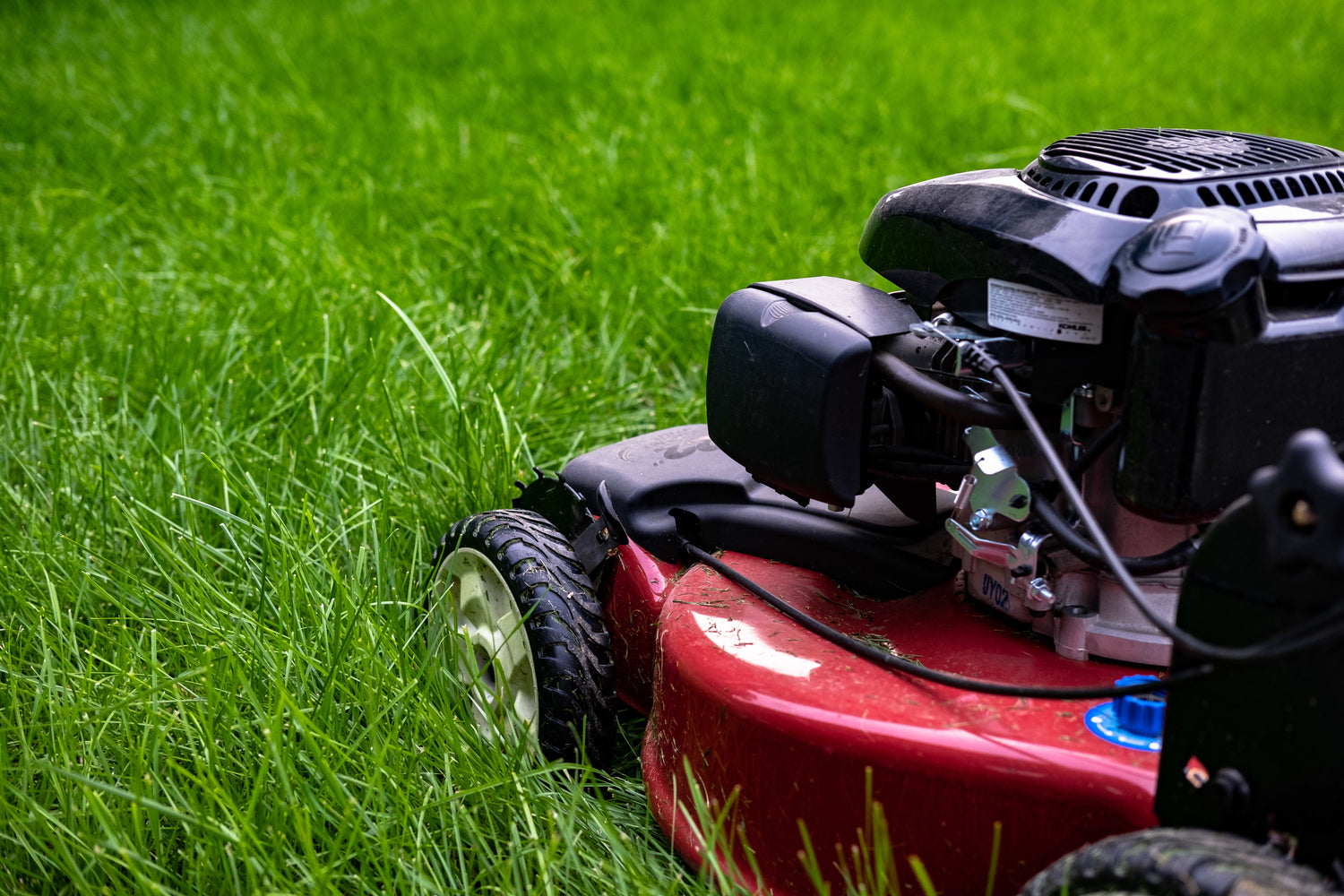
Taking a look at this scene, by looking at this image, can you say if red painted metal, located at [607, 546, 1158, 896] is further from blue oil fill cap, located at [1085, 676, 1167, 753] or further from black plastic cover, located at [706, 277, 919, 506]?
black plastic cover, located at [706, 277, 919, 506]

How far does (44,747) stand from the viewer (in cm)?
153

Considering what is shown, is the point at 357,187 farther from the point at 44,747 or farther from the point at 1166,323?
the point at 1166,323

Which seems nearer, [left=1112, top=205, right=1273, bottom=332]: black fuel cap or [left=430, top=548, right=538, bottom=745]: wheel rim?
[left=1112, top=205, right=1273, bottom=332]: black fuel cap

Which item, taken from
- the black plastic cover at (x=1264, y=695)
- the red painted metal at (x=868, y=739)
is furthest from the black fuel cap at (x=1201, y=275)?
the red painted metal at (x=868, y=739)

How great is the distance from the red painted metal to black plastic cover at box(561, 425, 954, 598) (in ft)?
0.09

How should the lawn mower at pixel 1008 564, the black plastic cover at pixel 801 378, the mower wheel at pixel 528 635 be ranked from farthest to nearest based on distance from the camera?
the mower wheel at pixel 528 635 → the black plastic cover at pixel 801 378 → the lawn mower at pixel 1008 564

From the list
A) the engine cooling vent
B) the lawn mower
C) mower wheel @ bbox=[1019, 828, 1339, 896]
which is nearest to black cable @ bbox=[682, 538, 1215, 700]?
the lawn mower

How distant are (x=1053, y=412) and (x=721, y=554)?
489 mm

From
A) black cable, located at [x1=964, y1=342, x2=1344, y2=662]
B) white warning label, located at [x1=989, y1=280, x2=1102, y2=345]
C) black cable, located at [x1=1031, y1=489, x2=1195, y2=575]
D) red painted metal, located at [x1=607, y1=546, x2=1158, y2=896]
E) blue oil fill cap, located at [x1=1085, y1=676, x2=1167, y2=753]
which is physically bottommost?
red painted metal, located at [x1=607, y1=546, x2=1158, y2=896]

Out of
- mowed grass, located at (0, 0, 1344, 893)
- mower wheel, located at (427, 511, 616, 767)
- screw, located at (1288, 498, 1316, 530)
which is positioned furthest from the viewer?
mower wheel, located at (427, 511, 616, 767)

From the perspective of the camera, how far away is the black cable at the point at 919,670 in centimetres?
101

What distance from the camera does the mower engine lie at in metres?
1.12

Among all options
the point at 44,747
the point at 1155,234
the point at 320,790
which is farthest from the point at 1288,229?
the point at 44,747

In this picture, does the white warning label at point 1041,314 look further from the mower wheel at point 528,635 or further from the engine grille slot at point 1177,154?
the mower wheel at point 528,635
